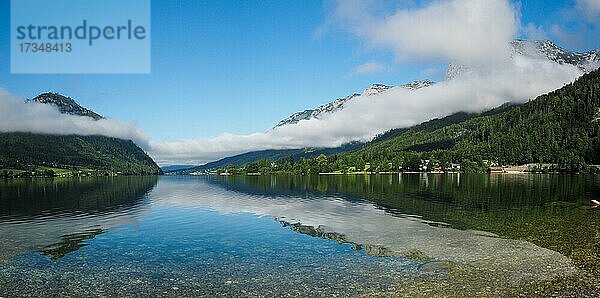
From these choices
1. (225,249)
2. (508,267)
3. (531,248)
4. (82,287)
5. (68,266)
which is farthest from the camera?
(225,249)

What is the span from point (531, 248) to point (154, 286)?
3240 centimetres

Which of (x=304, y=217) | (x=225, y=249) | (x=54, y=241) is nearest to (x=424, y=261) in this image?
(x=225, y=249)

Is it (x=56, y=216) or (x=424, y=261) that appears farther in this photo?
(x=56, y=216)

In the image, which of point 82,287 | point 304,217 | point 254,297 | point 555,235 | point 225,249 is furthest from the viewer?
point 304,217

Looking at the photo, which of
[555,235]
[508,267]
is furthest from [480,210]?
[508,267]

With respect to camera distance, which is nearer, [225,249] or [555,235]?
[225,249]

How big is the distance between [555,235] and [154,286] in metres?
40.5

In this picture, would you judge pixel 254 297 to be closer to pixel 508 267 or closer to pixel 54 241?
pixel 508 267

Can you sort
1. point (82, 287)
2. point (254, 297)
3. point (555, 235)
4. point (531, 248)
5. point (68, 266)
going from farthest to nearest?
1. point (555, 235)
2. point (531, 248)
3. point (68, 266)
4. point (82, 287)
5. point (254, 297)

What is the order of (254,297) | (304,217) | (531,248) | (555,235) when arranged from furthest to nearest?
(304,217)
(555,235)
(531,248)
(254,297)

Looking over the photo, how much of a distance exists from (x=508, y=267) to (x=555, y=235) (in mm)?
17715

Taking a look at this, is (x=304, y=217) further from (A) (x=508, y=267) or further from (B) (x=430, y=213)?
(A) (x=508, y=267)

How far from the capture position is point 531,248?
127 feet

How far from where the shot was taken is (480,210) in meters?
70.6
